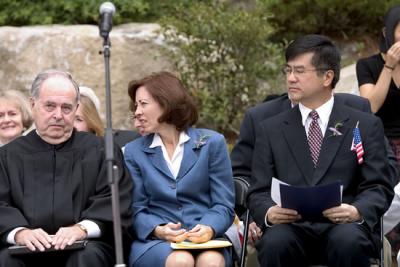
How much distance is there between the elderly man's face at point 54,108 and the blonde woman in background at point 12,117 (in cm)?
100

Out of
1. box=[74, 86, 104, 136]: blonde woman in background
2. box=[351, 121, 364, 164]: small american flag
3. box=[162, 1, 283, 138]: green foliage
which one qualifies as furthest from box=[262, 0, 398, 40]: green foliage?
box=[351, 121, 364, 164]: small american flag

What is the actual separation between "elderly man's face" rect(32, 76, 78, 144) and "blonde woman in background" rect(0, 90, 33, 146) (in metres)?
1.00

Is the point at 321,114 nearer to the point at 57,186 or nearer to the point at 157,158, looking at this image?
the point at 157,158

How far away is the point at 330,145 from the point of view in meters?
7.55

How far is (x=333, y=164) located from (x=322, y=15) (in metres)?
5.43

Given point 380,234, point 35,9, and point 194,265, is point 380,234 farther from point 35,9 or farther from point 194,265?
point 35,9

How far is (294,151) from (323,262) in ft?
2.39

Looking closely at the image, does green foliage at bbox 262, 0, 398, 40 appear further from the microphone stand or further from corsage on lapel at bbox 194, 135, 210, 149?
the microphone stand

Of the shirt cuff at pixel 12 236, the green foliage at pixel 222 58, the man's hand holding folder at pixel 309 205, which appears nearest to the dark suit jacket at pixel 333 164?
the man's hand holding folder at pixel 309 205

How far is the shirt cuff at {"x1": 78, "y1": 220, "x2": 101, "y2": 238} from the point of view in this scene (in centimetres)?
733

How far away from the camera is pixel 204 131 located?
25.8ft

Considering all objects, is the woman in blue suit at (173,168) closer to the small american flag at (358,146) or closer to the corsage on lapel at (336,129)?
the corsage on lapel at (336,129)

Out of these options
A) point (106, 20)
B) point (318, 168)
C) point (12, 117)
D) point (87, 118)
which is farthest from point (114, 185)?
point (12, 117)

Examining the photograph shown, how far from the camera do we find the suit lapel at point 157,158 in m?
7.66
